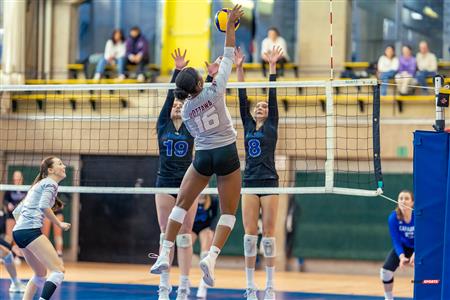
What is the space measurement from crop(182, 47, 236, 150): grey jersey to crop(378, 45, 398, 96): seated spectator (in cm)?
1037

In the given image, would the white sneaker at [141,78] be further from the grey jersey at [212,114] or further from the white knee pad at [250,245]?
the grey jersey at [212,114]

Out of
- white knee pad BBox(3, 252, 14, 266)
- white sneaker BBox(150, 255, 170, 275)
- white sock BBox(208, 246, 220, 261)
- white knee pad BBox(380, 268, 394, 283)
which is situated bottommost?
white knee pad BBox(3, 252, 14, 266)

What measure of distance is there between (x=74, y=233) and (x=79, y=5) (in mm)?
5331

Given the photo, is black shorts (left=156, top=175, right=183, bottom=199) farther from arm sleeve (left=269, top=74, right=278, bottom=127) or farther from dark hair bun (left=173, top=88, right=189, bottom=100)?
dark hair bun (left=173, top=88, right=189, bottom=100)

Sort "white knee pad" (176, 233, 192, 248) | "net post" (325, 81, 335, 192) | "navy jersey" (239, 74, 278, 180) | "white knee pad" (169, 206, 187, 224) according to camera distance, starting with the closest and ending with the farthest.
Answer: "white knee pad" (169, 206, 187, 224)
"net post" (325, 81, 335, 192)
"navy jersey" (239, 74, 278, 180)
"white knee pad" (176, 233, 192, 248)

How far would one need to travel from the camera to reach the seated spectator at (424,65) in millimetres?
18281

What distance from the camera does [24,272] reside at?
1756 centimetres

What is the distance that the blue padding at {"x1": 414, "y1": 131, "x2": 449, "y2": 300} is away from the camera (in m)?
9.49

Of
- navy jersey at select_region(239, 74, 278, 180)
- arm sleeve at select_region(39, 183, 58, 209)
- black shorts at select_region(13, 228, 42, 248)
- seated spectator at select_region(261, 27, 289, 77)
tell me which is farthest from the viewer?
seated spectator at select_region(261, 27, 289, 77)

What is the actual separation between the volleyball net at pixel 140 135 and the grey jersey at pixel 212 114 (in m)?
8.28

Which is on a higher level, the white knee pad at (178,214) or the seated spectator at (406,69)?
the seated spectator at (406,69)

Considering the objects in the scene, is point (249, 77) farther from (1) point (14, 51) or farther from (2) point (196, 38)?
(1) point (14, 51)

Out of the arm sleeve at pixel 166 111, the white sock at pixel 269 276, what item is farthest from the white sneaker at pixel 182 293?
the arm sleeve at pixel 166 111

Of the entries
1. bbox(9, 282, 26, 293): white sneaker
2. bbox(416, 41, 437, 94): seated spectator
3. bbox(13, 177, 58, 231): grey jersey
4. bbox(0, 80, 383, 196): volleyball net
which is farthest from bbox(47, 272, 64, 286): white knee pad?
bbox(416, 41, 437, 94): seated spectator
